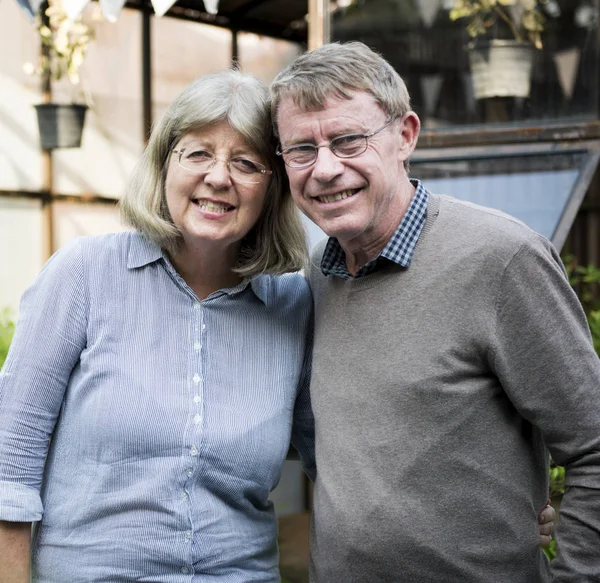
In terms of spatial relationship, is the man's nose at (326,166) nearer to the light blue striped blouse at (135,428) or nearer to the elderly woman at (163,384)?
the elderly woman at (163,384)

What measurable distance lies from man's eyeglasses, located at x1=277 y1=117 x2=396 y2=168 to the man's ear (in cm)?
9

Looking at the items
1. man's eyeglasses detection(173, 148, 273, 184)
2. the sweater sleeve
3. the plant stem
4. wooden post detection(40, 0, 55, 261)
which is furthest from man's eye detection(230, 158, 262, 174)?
wooden post detection(40, 0, 55, 261)

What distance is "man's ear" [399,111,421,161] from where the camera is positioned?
7.09 feet

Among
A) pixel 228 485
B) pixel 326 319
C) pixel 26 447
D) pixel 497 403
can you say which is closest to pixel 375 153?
pixel 326 319

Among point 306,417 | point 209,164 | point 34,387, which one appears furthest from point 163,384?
point 209,164

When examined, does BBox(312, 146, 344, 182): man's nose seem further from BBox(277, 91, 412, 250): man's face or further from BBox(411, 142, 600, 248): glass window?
BBox(411, 142, 600, 248): glass window

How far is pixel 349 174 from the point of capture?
204 centimetres

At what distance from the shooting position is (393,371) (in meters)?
1.96

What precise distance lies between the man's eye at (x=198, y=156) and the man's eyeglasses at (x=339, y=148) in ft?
0.66

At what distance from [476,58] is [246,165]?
7.77ft

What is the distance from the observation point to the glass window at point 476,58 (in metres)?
4.09

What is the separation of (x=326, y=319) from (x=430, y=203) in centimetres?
36

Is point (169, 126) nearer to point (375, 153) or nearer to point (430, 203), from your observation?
point (375, 153)

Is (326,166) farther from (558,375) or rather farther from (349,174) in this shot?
(558,375)
